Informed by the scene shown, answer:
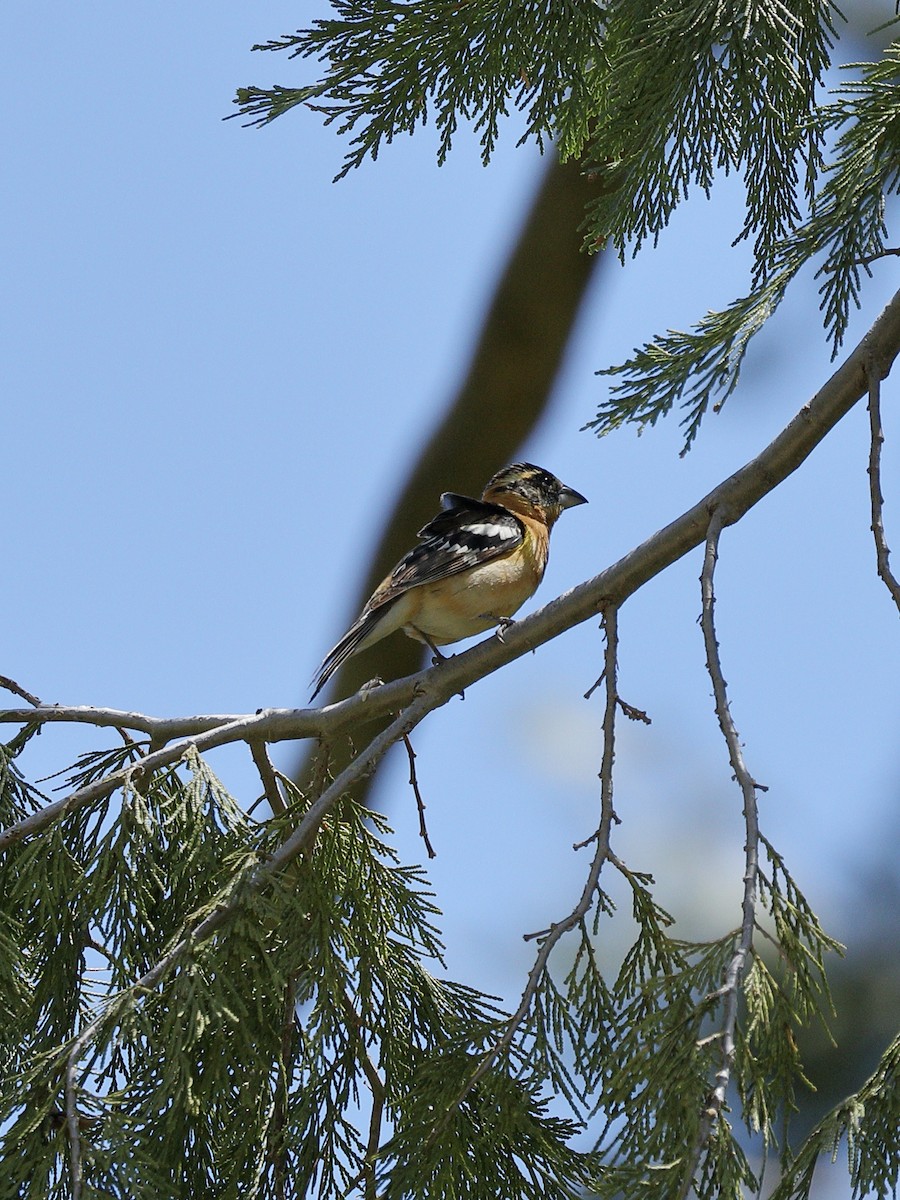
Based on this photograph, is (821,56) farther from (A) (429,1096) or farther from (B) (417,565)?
(A) (429,1096)

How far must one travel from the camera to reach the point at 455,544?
4445 mm

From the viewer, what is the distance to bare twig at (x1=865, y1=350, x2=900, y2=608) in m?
2.28

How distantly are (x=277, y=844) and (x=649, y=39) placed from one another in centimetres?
181

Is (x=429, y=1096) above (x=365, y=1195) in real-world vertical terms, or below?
above

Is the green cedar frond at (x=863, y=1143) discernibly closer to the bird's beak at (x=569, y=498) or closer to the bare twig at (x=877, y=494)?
the bare twig at (x=877, y=494)

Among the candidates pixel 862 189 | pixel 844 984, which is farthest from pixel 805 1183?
pixel 844 984

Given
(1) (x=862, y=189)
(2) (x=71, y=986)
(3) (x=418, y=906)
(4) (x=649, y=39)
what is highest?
(4) (x=649, y=39)

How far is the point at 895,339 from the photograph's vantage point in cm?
254

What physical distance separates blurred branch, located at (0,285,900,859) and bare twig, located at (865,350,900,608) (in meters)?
0.13

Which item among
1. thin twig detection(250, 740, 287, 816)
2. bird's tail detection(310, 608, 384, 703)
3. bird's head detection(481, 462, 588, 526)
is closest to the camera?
thin twig detection(250, 740, 287, 816)

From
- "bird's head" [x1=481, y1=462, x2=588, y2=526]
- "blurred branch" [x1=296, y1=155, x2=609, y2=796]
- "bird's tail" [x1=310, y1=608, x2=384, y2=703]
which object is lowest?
"bird's tail" [x1=310, y1=608, x2=384, y2=703]

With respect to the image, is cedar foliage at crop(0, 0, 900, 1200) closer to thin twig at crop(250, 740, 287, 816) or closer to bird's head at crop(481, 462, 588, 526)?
thin twig at crop(250, 740, 287, 816)

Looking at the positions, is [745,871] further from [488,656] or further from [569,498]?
[569,498]

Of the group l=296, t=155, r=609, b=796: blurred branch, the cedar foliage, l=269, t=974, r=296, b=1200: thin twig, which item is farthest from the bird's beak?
l=269, t=974, r=296, b=1200: thin twig
